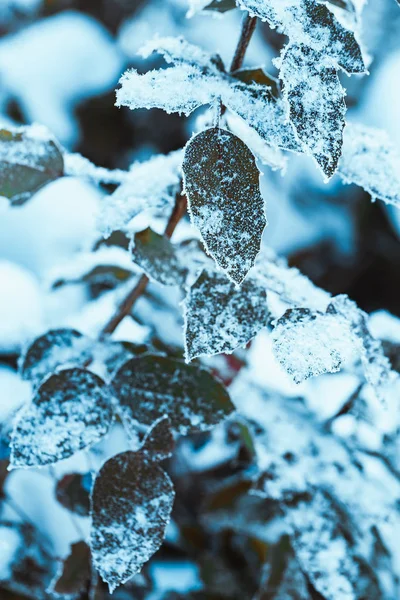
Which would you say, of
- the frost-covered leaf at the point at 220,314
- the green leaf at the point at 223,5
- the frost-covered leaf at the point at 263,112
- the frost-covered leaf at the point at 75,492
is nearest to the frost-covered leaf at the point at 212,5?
the green leaf at the point at 223,5

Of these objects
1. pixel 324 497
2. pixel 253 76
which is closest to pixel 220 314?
pixel 253 76

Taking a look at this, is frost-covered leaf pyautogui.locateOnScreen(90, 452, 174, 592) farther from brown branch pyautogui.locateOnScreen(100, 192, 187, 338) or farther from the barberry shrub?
brown branch pyautogui.locateOnScreen(100, 192, 187, 338)

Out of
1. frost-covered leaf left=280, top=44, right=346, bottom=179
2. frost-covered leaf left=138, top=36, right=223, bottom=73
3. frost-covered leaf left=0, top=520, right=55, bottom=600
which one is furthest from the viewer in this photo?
frost-covered leaf left=0, top=520, right=55, bottom=600

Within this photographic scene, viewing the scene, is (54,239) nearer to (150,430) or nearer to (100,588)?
(100,588)

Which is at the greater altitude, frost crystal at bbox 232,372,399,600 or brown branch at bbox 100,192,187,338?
brown branch at bbox 100,192,187,338

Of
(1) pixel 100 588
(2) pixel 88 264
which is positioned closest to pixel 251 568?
(1) pixel 100 588

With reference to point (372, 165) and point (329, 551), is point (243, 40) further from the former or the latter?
point (329, 551)

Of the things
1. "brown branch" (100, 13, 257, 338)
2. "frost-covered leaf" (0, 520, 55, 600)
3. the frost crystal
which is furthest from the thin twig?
"frost-covered leaf" (0, 520, 55, 600)

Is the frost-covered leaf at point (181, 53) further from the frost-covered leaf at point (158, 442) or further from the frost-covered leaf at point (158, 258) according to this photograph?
the frost-covered leaf at point (158, 442)
